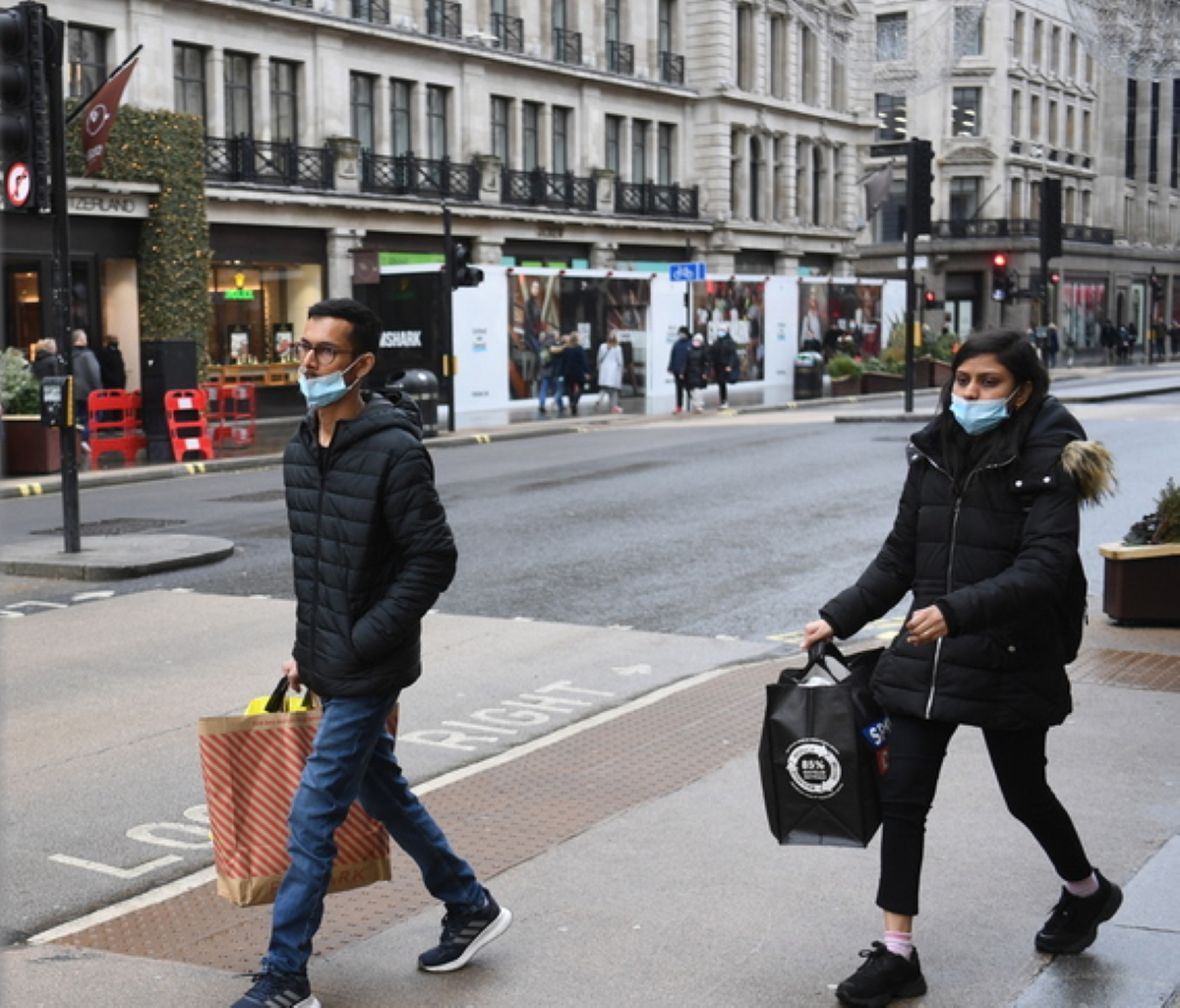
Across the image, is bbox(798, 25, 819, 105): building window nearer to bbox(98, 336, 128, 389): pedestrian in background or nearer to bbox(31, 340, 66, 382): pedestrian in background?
bbox(98, 336, 128, 389): pedestrian in background

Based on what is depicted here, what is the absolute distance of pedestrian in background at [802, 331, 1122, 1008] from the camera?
4312mm

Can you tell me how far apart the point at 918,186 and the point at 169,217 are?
14.9 meters

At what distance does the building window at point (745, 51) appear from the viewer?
54.7m

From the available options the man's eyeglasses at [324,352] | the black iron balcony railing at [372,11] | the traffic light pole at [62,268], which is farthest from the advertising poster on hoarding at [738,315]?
the man's eyeglasses at [324,352]

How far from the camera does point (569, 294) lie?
36.6m

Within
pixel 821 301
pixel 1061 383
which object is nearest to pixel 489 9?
pixel 821 301

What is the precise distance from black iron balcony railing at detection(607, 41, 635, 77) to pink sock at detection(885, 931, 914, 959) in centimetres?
4816

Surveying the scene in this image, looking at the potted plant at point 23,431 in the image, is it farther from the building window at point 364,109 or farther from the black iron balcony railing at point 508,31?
the black iron balcony railing at point 508,31

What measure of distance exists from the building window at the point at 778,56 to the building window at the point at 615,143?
27.3ft

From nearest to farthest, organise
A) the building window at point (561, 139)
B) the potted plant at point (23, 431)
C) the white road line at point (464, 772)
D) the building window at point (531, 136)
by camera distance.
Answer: the white road line at point (464, 772)
the potted plant at point (23, 431)
the building window at point (531, 136)
the building window at point (561, 139)

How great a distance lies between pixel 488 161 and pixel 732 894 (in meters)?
40.7

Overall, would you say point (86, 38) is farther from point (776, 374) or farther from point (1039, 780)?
point (1039, 780)

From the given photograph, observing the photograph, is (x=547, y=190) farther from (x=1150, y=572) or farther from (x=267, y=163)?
(x=1150, y=572)

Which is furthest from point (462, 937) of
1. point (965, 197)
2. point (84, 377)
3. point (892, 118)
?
point (965, 197)
